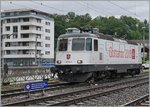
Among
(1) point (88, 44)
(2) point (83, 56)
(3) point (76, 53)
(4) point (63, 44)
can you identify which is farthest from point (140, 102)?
(4) point (63, 44)

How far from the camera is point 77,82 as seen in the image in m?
23.0

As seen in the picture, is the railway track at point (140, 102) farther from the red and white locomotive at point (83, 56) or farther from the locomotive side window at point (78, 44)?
the locomotive side window at point (78, 44)

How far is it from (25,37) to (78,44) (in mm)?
66840

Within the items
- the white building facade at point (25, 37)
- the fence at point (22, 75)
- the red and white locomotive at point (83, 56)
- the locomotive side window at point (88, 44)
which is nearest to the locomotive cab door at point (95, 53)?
the red and white locomotive at point (83, 56)

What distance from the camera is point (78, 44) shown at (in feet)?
70.8

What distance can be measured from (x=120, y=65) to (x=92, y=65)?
5.18m

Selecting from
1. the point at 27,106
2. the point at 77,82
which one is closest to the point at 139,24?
the point at 77,82

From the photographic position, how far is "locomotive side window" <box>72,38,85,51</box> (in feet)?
70.1

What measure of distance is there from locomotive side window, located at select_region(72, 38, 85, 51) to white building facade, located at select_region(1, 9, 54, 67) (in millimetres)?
61625

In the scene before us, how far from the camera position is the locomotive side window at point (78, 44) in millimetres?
21359

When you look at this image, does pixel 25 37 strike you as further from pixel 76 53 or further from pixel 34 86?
pixel 34 86

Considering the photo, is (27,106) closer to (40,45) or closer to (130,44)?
(130,44)

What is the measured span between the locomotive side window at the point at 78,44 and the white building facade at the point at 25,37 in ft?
202

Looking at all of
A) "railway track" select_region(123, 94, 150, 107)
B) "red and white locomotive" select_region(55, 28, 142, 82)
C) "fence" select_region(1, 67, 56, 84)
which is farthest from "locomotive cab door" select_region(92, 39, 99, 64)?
"railway track" select_region(123, 94, 150, 107)
